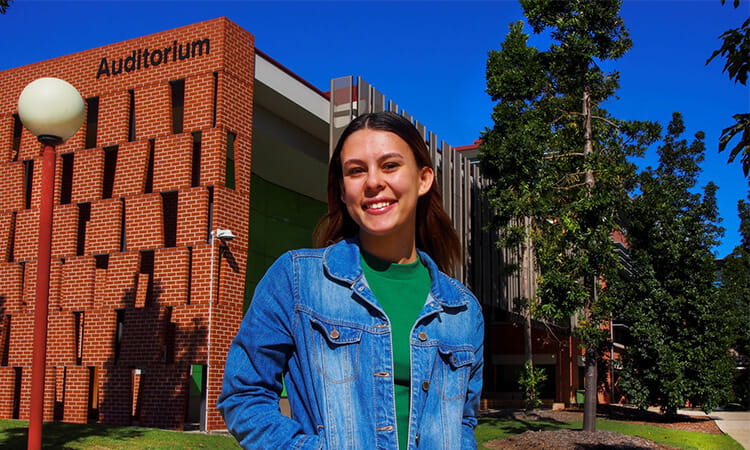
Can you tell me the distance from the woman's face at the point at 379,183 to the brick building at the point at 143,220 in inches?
565

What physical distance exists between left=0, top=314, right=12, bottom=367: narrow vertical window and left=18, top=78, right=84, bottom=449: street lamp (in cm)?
1417

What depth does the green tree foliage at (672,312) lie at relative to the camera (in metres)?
25.5

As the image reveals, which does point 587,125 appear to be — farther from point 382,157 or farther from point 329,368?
point 329,368

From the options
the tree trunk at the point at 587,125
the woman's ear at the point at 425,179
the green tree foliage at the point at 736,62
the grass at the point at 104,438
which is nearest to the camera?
the woman's ear at the point at 425,179

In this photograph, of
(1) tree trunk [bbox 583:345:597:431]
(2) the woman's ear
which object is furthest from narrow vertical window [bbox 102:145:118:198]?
(2) the woman's ear

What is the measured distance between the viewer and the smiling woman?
2074 millimetres

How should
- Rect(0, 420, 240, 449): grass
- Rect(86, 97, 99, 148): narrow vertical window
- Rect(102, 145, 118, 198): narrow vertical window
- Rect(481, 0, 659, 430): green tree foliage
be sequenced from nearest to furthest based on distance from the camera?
1. Rect(0, 420, 240, 449): grass
2. Rect(481, 0, 659, 430): green tree foliage
3. Rect(86, 97, 99, 148): narrow vertical window
4. Rect(102, 145, 118, 198): narrow vertical window

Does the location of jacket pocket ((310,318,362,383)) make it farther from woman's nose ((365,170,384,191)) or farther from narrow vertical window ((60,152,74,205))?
narrow vertical window ((60,152,74,205))

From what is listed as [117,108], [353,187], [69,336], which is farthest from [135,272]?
[353,187]

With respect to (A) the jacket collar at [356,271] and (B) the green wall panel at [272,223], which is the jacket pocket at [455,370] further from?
(B) the green wall panel at [272,223]

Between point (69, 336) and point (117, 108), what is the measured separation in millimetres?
5771

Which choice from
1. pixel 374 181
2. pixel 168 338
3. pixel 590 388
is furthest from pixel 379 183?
pixel 168 338

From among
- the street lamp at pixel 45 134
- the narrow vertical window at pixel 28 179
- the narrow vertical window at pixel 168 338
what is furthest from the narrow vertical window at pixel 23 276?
the street lamp at pixel 45 134

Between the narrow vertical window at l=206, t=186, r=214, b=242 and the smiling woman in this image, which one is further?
the narrow vertical window at l=206, t=186, r=214, b=242
